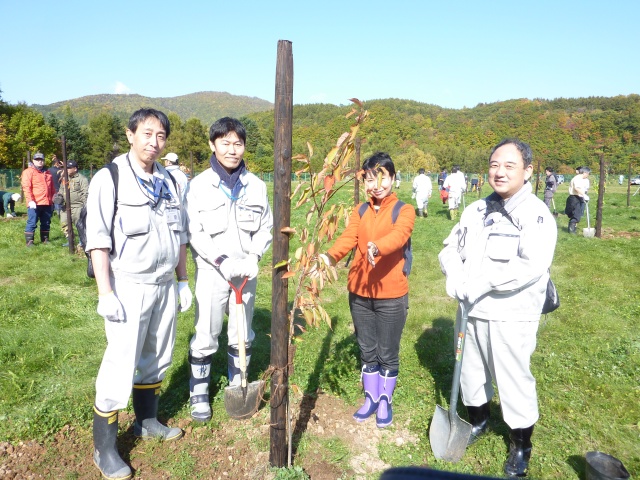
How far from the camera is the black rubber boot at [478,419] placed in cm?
A: 322

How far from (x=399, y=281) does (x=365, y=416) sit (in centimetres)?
115

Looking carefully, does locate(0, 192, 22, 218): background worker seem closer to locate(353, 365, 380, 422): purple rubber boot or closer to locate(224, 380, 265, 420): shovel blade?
locate(224, 380, 265, 420): shovel blade

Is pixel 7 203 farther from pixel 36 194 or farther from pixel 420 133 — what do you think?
pixel 420 133

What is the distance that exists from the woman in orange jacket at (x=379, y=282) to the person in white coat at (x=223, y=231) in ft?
2.13

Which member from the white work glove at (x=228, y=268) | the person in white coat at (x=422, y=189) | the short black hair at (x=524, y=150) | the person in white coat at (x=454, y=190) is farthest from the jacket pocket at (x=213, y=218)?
the person in white coat at (x=422, y=189)

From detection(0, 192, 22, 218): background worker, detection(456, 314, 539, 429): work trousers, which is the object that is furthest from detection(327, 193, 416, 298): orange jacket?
detection(0, 192, 22, 218): background worker

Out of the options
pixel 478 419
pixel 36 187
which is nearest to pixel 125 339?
pixel 478 419

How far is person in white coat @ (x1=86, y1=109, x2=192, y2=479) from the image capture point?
102 inches

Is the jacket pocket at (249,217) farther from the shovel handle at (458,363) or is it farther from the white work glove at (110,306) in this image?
the shovel handle at (458,363)

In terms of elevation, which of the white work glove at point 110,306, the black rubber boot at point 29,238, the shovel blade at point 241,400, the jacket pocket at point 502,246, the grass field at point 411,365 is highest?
the jacket pocket at point 502,246

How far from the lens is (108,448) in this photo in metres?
2.84

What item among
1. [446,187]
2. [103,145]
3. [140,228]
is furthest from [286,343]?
[103,145]

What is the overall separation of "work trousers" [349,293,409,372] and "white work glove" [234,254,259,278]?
2.61ft

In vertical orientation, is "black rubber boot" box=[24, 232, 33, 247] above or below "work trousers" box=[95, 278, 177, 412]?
below
